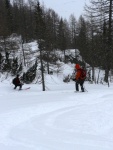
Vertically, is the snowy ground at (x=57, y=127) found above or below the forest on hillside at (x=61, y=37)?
below

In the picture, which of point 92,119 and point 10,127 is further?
point 92,119

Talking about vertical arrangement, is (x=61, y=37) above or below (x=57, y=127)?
above

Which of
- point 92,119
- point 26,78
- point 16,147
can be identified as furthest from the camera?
point 26,78

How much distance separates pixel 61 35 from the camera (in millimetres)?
67812

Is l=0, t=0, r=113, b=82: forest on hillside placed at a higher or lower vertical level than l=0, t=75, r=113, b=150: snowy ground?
higher

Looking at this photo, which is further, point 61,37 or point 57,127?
point 61,37

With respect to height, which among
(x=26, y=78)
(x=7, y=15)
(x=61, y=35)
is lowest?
(x=26, y=78)

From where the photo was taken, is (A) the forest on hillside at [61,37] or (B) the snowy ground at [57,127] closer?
(B) the snowy ground at [57,127]

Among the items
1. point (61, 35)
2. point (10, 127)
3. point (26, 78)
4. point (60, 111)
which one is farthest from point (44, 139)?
point (61, 35)

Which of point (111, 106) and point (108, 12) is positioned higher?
point (108, 12)

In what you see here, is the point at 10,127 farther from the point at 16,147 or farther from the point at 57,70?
the point at 57,70

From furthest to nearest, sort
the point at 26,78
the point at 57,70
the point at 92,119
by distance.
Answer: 1. the point at 57,70
2. the point at 26,78
3. the point at 92,119

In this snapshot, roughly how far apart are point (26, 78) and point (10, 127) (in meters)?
28.0

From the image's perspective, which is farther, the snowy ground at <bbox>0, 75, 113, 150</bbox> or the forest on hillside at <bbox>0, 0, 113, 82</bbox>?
the forest on hillside at <bbox>0, 0, 113, 82</bbox>
